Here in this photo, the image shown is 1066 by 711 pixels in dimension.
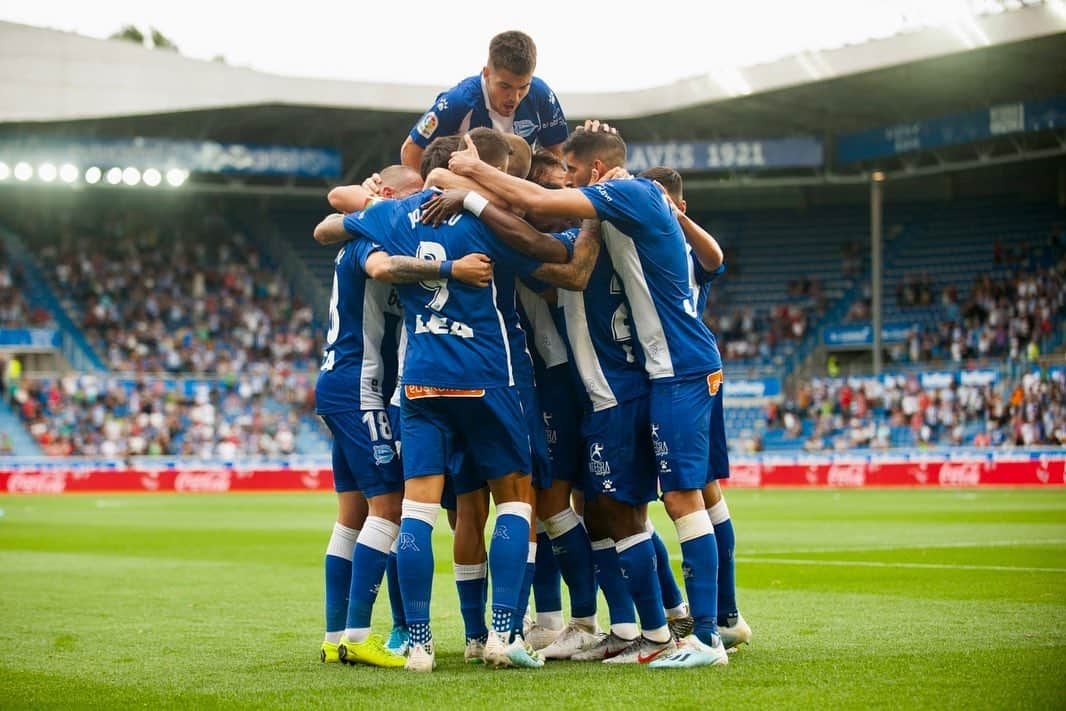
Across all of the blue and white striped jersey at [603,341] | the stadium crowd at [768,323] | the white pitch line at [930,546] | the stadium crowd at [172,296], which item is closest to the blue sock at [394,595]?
the blue and white striped jersey at [603,341]

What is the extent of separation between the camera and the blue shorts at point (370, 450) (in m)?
6.66

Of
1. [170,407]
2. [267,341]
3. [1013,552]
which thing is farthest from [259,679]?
[267,341]

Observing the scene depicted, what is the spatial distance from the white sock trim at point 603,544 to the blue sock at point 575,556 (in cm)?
4

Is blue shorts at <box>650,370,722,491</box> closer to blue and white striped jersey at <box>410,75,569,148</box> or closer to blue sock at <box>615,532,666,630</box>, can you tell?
blue sock at <box>615,532,666,630</box>

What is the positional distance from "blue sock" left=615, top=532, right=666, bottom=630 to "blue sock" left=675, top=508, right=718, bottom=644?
240 mm

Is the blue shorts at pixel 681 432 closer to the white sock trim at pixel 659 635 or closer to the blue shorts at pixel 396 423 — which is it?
the white sock trim at pixel 659 635

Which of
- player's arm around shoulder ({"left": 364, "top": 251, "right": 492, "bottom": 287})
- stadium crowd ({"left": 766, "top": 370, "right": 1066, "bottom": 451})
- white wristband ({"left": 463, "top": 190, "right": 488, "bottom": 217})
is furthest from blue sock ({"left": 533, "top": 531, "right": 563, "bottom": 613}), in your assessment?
stadium crowd ({"left": 766, "top": 370, "right": 1066, "bottom": 451})

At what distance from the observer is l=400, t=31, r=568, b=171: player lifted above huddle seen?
7.23 metres

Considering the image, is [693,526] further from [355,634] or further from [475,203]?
[475,203]

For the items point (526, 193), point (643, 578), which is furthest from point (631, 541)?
point (526, 193)

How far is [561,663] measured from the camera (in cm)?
650

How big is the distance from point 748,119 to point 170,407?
20.4 m

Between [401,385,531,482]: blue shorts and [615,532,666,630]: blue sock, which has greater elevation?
[401,385,531,482]: blue shorts

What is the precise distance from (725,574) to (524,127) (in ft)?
9.45
